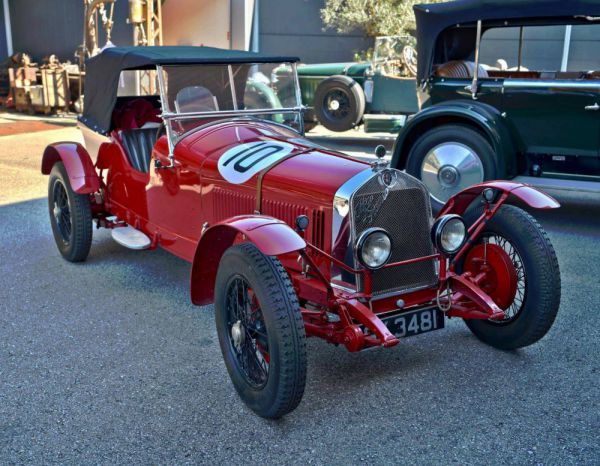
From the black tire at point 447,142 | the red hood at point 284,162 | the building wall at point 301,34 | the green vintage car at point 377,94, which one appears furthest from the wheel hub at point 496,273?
the building wall at point 301,34

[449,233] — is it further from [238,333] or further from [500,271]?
[238,333]

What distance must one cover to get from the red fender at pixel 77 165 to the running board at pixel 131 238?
1.20 ft

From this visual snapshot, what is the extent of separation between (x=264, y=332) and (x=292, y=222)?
76cm

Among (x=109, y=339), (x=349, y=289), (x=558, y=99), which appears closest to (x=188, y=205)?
(x=109, y=339)

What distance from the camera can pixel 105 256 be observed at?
17.1 feet

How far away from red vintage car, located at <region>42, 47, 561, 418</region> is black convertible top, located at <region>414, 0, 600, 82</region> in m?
2.40

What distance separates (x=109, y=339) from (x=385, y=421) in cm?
168

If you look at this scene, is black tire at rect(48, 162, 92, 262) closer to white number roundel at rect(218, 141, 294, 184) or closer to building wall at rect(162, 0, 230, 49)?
white number roundel at rect(218, 141, 294, 184)

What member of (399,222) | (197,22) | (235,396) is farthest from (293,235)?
(197,22)

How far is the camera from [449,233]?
10.7ft

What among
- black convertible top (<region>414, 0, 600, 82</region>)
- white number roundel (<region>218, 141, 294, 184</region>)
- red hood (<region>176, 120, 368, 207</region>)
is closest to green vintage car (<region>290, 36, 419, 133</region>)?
black convertible top (<region>414, 0, 600, 82</region>)

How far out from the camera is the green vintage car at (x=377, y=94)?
10805 mm

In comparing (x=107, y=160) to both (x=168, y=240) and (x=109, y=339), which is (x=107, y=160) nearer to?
(x=168, y=240)

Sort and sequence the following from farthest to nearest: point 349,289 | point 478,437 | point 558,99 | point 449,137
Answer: point 449,137, point 558,99, point 349,289, point 478,437
